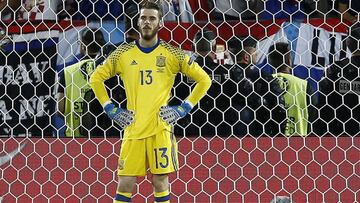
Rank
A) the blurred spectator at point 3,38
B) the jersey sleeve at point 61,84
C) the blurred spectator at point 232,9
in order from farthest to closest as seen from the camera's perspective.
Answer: the blurred spectator at point 232,9
the blurred spectator at point 3,38
the jersey sleeve at point 61,84

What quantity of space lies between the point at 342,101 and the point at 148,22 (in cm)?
116

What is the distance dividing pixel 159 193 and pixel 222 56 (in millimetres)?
1197

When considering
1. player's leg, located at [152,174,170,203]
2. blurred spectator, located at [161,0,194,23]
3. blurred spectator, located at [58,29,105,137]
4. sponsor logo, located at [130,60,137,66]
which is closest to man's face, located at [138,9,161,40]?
sponsor logo, located at [130,60,137,66]

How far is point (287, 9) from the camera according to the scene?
5113 mm

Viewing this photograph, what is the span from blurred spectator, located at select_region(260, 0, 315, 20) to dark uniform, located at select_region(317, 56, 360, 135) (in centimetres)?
63

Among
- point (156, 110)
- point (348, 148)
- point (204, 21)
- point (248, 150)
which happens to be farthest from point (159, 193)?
point (204, 21)

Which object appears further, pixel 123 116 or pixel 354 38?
pixel 354 38

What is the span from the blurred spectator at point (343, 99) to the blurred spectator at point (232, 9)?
695 mm

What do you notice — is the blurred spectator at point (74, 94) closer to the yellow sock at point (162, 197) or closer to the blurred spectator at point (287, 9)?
the yellow sock at point (162, 197)

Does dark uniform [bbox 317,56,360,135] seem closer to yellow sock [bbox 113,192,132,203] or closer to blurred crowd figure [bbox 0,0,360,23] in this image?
blurred crowd figure [bbox 0,0,360,23]

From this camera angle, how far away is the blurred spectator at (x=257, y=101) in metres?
4.44

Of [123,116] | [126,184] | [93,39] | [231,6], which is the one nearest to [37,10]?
[93,39]

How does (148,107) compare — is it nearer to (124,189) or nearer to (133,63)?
(133,63)

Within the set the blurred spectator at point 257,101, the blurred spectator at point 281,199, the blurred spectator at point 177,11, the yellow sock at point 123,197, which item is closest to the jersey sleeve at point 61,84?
the blurred spectator at point 177,11
